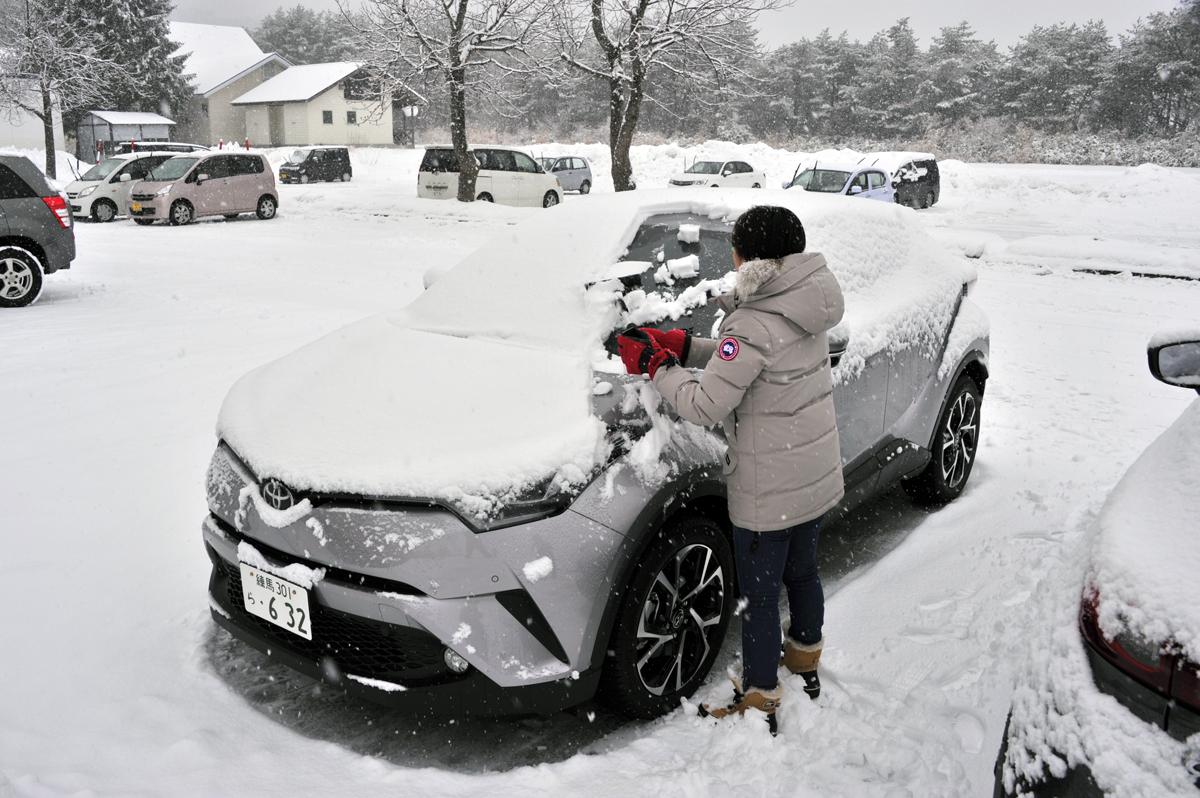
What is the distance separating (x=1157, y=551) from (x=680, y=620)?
151 cm

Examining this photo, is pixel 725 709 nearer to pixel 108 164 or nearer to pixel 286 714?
pixel 286 714

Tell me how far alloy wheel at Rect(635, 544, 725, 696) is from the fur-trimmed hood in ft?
2.62

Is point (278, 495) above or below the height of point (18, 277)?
below

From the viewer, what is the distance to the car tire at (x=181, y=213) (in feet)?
62.8

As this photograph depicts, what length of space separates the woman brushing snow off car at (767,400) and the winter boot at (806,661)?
0.19m

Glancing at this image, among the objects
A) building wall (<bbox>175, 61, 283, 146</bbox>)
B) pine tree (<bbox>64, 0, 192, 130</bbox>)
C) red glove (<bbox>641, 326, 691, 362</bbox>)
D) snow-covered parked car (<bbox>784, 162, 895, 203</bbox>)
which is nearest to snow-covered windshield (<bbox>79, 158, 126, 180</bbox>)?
snow-covered parked car (<bbox>784, 162, 895, 203</bbox>)

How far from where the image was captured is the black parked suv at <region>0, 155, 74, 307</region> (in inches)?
366

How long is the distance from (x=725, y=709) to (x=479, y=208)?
65.1 feet

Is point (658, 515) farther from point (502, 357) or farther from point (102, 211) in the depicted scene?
point (102, 211)

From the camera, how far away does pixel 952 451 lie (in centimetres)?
454

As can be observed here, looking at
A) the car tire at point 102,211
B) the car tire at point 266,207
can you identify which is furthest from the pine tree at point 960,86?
the car tire at point 102,211

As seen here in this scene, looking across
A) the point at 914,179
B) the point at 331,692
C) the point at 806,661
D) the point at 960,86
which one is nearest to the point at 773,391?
the point at 806,661

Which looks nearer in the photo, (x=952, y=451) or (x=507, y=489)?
(x=507, y=489)

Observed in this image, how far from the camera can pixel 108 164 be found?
21.7m
